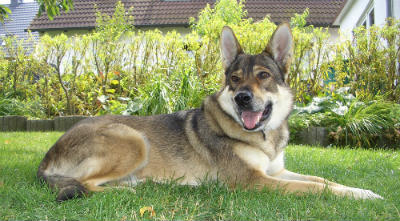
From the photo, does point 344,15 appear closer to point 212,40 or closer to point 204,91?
point 212,40

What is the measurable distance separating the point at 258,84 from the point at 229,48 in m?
0.70

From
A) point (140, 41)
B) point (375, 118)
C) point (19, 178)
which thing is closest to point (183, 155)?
point (19, 178)

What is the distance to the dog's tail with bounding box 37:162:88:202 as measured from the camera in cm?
302

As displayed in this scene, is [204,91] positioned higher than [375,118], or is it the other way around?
[204,91]

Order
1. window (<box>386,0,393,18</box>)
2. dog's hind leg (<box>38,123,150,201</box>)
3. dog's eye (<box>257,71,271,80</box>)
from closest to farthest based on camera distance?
dog's hind leg (<box>38,123,150,201</box>), dog's eye (<box>257,71,271,80</box>), window (<box>386,0,393,18</box>)

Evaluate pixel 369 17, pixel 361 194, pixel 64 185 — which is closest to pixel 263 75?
pixel 361 194

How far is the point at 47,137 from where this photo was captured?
7660 millimetres

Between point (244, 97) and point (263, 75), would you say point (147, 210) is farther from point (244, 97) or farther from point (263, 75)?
point (263, 75)

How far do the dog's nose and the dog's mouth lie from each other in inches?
5.8

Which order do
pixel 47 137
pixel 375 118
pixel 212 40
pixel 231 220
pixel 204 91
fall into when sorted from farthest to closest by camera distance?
pixel 212 40
pixel 204 91
pixel 47 137
pixel 375 118
pixel 231 220

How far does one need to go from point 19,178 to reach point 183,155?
1.84m

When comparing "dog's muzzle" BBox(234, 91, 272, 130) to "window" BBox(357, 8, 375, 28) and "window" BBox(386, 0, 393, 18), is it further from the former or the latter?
"window" BBox(357, 8, 375, 28)

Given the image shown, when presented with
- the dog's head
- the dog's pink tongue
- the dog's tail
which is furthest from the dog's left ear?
the dog's tail

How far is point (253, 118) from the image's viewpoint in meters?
3.76
